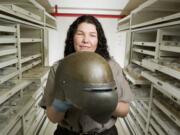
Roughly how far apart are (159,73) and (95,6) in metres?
2.47

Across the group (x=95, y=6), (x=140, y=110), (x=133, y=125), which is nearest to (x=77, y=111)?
(x=140, y=110)

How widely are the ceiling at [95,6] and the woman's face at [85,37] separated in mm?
2608

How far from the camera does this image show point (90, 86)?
649mm

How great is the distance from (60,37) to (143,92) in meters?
2.27

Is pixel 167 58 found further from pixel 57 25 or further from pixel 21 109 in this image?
pixel 57 25

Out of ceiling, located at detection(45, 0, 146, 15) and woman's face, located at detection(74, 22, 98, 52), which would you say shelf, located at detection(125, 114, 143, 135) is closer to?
woman's face, located at detection(74, 22, 98, 52)

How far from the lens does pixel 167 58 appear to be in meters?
1.71

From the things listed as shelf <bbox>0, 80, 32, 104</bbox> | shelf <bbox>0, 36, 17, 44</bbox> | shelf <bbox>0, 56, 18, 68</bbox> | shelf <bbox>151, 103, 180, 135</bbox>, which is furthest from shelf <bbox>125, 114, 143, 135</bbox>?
shelf <bbox>0, 36, 17, 44</bbox>

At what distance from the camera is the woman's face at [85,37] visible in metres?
1.15

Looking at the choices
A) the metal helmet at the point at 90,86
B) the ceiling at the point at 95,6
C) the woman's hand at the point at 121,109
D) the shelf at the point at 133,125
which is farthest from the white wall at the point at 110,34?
the metal helmet at the point at 90,86

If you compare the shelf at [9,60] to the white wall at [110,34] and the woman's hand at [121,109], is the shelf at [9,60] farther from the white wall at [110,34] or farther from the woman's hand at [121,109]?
the white wall at [110,34]

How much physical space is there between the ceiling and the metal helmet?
10.2ft

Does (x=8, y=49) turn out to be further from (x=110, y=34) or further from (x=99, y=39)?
(x=110, y=34)

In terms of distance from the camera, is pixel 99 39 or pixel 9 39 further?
pixel 9 39
